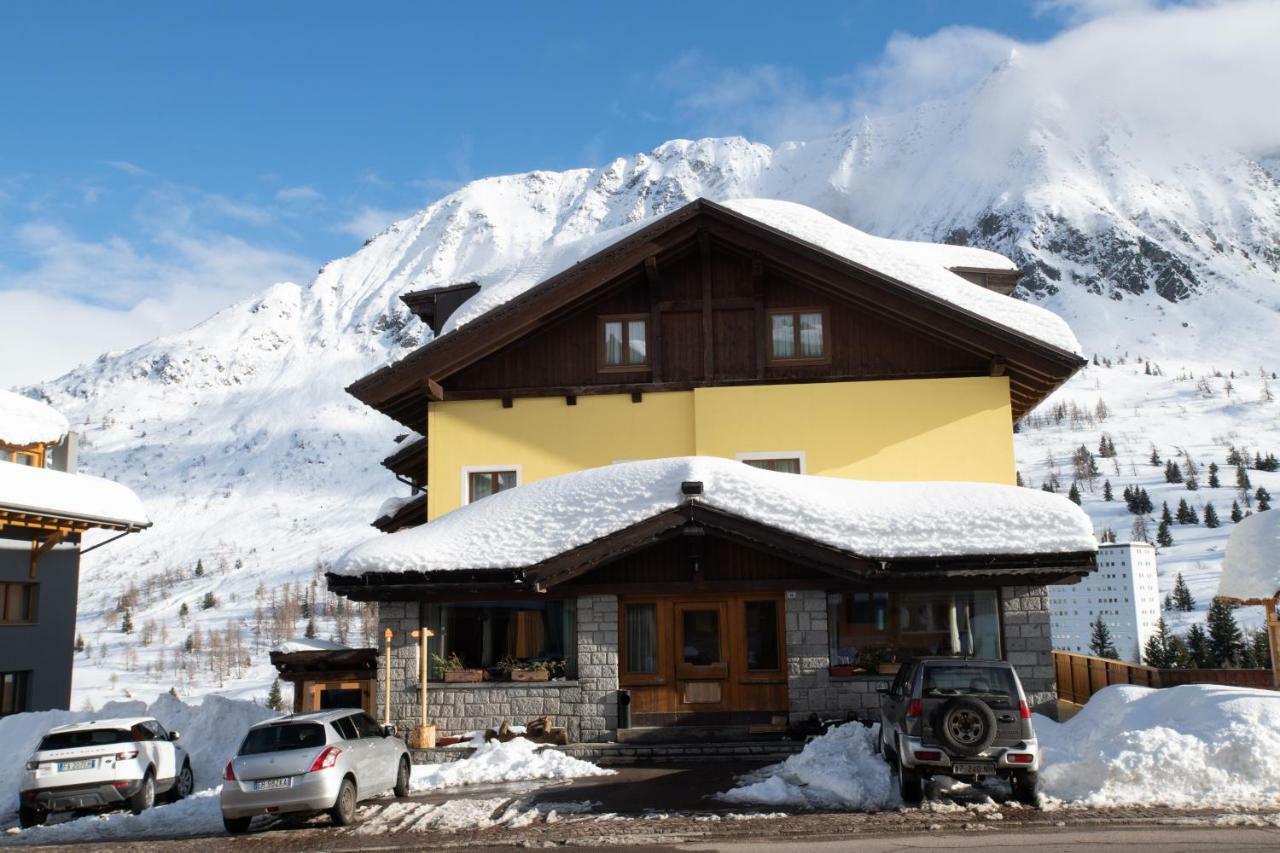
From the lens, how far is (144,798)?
17625 mm

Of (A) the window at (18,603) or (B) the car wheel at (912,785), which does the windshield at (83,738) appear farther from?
(A) the window at (18,603)

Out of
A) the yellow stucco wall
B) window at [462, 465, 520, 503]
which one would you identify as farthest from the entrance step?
window at [462, 465, 520, 503]

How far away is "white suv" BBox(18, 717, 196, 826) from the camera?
17.2 m

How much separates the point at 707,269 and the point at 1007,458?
23.9 ft

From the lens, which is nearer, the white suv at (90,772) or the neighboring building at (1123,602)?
the white suv at (90,772)

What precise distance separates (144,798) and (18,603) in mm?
15325

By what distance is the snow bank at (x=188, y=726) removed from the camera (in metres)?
21.3

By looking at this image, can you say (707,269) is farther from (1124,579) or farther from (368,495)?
(368,495)

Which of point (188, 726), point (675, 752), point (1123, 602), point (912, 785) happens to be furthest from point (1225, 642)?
point (912, 785)

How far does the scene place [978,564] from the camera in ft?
65.1

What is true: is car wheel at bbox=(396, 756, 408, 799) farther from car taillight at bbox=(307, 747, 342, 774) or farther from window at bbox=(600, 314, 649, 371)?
window at bbox=(600, 314, 649, 371)

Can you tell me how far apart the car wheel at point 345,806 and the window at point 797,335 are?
13130mm

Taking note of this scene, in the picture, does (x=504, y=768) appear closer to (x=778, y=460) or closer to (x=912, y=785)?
(x=912, y=785)

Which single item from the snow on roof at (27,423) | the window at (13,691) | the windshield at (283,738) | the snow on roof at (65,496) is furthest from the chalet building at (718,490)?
the snow on roof at (27,423)
